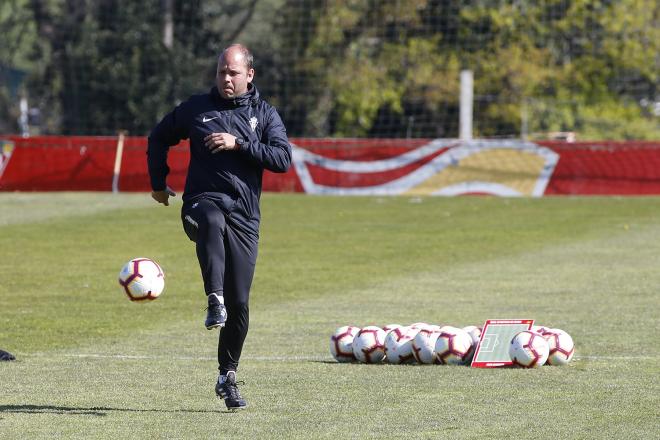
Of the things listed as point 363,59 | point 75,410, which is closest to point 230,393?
point 75,410

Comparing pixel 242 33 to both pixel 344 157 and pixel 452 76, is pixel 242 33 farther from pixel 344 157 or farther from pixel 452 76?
pixel 344 157

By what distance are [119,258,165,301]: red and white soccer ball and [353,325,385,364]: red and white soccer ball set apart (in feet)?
6.64

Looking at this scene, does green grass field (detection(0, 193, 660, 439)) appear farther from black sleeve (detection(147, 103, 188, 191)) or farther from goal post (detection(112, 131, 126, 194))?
goal post (detection(112, 131, 126, 194))

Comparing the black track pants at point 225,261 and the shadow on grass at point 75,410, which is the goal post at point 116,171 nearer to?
the shadow on grass at point 75,410

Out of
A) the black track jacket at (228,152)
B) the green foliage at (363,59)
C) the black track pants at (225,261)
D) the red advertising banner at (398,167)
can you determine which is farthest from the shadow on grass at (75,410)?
the green foliage at (363,59)

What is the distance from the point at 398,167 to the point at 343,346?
83.6 ft

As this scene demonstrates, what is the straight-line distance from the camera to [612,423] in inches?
300

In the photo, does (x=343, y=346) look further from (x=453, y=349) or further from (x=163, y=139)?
(x=163, y=139)

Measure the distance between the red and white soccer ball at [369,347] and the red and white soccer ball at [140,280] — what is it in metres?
2.03

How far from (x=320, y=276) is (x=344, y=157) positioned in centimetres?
1788

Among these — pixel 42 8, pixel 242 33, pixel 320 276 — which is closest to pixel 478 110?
pixel 242 33

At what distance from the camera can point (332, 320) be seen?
43.7 feet

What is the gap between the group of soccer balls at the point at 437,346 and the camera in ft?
32.1

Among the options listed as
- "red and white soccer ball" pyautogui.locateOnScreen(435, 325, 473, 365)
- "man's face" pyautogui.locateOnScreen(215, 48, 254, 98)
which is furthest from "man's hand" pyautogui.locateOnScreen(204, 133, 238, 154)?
"red and white soccer ball" pyautogui.locateOnScreen(435, 325, 473, 365)
